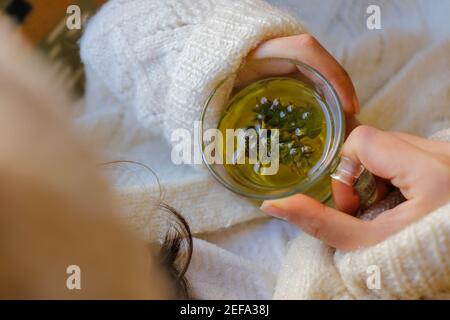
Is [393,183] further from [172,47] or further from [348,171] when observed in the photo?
[172,47]

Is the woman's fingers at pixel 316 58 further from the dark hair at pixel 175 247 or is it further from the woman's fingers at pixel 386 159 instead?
the dark hair at pixel 175 247

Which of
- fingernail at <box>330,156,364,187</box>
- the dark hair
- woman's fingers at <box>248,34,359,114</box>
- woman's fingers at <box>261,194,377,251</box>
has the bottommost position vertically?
the dark hair

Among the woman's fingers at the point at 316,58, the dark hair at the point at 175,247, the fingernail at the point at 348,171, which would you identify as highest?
the woman's fingers at the point at 316,58

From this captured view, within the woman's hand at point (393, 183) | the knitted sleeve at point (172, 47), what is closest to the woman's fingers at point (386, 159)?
the woman's hand at point (393, 183)

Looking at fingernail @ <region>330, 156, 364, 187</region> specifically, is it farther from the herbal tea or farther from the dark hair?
the dark hair

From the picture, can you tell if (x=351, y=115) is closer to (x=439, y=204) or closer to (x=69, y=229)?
(x=439, y=204)

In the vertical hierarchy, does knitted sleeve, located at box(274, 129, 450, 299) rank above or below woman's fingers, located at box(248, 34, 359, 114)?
below

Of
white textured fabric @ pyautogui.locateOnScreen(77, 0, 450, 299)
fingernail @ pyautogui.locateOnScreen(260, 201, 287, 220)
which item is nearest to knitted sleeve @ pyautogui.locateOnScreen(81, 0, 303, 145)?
white textured fabric @ pyautogui.locateOnScreen(77, 0, 450, 299)
